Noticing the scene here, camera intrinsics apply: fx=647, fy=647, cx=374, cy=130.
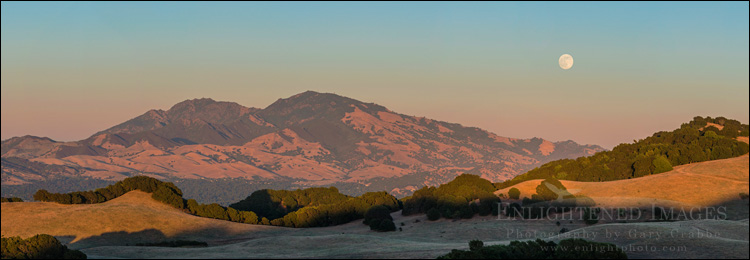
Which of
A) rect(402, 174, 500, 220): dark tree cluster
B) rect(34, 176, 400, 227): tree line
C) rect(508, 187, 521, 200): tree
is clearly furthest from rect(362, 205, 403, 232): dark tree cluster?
rect(508, 187, 521, 200): tree

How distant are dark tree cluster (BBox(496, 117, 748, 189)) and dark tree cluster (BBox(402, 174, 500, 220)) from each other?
30.8 feet

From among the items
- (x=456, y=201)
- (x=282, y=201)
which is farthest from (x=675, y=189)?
(x=282, y=201)

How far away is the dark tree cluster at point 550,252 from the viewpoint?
35.2m

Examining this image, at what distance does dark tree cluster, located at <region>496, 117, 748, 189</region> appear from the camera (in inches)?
3829

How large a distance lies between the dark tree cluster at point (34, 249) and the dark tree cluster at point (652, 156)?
7562cm

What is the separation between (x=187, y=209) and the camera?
9731 cm

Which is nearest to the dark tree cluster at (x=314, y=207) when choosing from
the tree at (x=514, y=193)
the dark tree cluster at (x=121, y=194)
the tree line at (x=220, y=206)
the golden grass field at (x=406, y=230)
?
the tree line at (x=220, y=206)

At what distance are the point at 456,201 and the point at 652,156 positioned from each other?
118 ft

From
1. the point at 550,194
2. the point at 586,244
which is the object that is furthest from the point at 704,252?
the point at 550,194

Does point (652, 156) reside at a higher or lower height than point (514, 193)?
higher

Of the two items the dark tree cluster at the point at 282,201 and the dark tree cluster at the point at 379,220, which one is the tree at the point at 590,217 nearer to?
the dark tree cluster at the point at 379,220

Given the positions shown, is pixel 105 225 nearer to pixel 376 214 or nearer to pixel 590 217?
pixel 376 214

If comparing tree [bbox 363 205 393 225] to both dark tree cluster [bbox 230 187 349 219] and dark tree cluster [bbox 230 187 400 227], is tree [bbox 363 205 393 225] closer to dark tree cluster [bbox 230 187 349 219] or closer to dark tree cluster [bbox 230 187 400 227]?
dark tree cluster [bbox 230 187 400 227]

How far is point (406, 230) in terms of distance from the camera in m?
81.3
